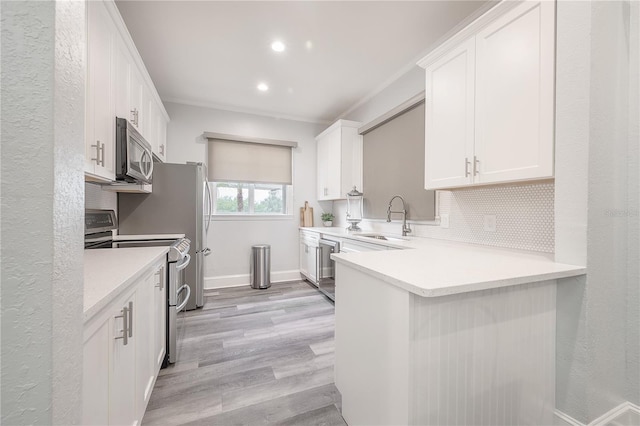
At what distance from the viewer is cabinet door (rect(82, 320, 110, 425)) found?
2.47ft

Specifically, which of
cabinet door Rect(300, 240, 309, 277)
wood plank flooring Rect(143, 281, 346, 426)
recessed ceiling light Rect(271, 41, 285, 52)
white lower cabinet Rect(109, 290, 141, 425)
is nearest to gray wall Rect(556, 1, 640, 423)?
wood plank flooring Rect(143, 281, 346, 426)

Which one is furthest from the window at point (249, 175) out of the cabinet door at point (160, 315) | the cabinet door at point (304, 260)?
the cabinet door at point (160, 315)

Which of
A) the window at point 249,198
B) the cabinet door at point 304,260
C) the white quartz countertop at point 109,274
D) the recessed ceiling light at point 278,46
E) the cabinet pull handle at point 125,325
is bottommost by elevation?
the cabinet door at point 304,260

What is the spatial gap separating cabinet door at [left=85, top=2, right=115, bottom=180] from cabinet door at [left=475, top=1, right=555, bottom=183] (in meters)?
2.29

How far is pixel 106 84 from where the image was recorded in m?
1.67

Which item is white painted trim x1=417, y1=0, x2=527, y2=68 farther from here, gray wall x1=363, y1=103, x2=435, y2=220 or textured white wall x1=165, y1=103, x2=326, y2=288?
textured white wall x1=165, y1=103, x2=326, y2=288

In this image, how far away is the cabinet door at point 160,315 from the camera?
1.63 metres

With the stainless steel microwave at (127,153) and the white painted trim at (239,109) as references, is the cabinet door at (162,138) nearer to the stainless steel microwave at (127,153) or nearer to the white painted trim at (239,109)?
the white painted trim at (239,109)

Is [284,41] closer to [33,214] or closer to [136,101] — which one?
[136,101]

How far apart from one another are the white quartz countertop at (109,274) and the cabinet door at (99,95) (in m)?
0.50

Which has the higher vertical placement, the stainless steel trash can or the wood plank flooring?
the stainless steel trash can

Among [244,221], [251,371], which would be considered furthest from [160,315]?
[244,221]

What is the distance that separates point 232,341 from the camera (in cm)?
232

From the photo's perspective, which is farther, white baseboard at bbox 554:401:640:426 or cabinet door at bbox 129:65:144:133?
cabinet door at bbox 129:65:144:133
